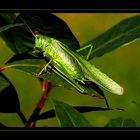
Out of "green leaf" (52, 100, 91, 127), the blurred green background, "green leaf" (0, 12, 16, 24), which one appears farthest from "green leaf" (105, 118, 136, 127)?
the blurred green background

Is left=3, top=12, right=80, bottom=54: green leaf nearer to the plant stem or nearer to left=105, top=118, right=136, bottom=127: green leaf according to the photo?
the plant stem

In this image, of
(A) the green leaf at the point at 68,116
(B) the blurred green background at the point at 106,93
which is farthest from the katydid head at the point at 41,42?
(B) the blurred green background at the point at 106,93

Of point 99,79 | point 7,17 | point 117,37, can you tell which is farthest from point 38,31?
point 99,79

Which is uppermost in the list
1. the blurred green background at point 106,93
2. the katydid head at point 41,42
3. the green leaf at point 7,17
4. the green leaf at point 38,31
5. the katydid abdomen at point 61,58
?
the green leaf at point 7,17

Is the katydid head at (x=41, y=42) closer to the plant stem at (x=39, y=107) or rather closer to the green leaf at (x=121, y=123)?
the plant stem at (x=39, y=107)
